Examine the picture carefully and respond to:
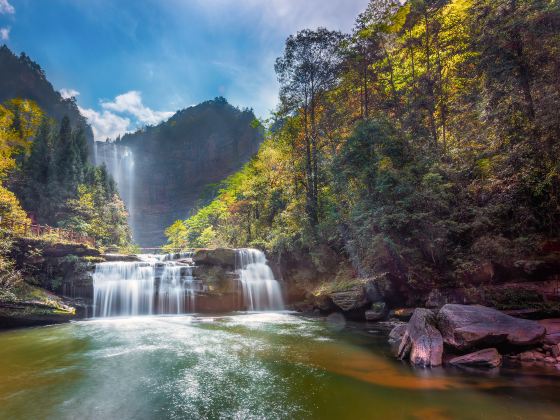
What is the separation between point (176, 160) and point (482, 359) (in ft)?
267

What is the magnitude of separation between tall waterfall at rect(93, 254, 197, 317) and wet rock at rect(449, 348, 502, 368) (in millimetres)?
15577

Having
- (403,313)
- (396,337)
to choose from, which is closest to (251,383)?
(396,337)

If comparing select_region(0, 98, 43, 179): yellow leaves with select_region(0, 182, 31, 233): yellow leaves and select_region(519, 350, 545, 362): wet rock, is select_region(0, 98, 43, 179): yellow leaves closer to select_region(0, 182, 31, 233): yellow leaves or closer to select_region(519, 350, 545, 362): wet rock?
select_region(0, 182, 31, 233): yellow leaves

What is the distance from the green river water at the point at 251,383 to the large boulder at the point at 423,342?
0.38 m

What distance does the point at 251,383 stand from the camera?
6906mm

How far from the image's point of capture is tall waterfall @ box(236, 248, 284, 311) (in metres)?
19.9

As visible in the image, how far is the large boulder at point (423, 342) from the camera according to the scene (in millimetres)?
7613

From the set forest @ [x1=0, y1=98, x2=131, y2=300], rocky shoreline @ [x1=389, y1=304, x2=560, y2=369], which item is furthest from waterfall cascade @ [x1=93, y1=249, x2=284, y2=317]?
rocky shoreline @ [x1=389, y1=304, x2=560, y2=369]

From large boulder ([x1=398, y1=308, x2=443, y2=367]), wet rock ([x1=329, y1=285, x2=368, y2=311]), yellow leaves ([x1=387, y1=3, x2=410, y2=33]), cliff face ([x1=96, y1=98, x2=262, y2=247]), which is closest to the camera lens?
large boulder ([x1=398, y1=308, x2=443, y2=367])

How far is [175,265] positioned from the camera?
20938 millimetres

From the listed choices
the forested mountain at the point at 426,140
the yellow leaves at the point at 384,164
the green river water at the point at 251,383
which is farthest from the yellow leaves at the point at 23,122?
the yellow leaves at the point at 384,164

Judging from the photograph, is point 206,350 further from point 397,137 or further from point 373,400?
point 397,137

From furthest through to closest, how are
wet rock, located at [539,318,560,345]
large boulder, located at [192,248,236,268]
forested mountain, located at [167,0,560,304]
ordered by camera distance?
large boulder, located at [192,248,236,268], forested mountain, located at [167,0,560,304], wet rock, located at [539,318,560,345]

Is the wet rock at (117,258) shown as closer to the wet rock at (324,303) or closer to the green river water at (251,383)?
the green river water at (251,383)
